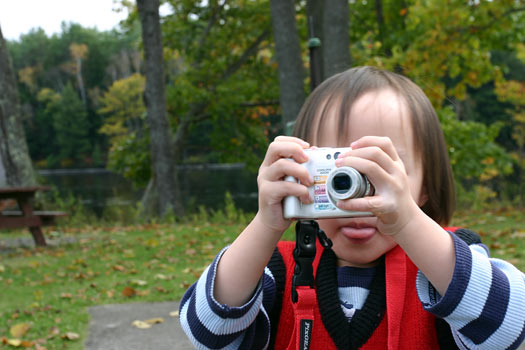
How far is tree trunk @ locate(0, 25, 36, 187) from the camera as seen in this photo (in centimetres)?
995

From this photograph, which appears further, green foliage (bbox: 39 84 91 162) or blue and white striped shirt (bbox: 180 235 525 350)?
green foliage (bbox: 39 84 91 162)

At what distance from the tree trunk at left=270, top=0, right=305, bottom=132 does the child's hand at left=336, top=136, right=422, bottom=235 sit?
232 inches

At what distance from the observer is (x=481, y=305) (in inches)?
46.7

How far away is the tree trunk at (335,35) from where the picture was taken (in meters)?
6.73

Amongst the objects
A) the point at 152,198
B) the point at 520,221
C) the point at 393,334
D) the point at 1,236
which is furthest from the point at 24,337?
the point at 152,198

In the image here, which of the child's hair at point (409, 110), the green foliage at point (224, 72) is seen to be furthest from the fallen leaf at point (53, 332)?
the green foliage at point (224, 72)

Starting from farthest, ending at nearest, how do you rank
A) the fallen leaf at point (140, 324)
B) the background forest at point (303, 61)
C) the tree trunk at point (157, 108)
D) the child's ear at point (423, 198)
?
the tree trunk at point (157, 108)
the background forest at point (303, 61)
the fallen leaf at point (140, 324)
the child's ear at point (423, 198)

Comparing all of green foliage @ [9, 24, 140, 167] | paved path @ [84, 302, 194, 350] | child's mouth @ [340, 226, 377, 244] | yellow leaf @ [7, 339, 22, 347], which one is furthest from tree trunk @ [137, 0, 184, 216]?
green foliage @ [9, 24, 140, 167]

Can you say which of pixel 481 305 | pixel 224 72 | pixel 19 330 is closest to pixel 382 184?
pixel 481 305

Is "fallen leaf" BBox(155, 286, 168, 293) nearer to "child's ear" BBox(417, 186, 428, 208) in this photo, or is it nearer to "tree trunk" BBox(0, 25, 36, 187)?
"child's ear" BBox(417, 186, 428, 208)

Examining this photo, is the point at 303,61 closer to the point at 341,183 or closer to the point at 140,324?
the point at 140,324

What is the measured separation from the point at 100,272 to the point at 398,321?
165 inches

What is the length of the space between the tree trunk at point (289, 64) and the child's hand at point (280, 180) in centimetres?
580

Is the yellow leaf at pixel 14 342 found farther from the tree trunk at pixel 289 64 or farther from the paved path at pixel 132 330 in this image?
the tree trunk at pixel 289 64
